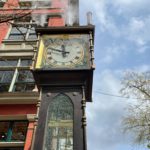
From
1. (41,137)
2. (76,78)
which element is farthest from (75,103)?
(41,137)

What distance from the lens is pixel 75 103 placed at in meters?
4.04

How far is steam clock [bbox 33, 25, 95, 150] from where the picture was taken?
3.68 m

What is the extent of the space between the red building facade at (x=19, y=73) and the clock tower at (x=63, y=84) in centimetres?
134

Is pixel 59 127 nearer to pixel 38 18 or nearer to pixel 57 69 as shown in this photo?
pixel 57 69

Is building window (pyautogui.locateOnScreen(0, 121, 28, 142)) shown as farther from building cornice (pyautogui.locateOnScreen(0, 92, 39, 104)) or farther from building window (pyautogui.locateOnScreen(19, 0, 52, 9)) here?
building window (pyautogui.locateOnScreen(19, 0, 52, 9))

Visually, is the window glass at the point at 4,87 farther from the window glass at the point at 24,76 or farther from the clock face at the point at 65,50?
the clock face at the point at 65,50

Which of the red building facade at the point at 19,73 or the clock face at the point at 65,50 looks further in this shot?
the red building facade at the point at 19,73

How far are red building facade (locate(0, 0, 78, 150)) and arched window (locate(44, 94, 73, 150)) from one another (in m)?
2.51

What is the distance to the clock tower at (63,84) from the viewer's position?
3678 millimetres

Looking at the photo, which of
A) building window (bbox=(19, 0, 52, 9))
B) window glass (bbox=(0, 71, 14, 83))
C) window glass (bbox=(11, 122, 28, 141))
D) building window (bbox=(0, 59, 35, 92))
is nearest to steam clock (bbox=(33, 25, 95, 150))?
window glass (bbox=(11, 122, 28, 141))

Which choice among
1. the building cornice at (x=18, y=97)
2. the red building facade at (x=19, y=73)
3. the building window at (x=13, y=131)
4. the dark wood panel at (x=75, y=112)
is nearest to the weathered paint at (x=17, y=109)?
the red building facade at (x=19, y=73)

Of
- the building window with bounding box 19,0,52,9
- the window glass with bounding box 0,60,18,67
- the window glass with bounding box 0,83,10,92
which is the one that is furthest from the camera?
the building window with bounding box 19,0,52,9

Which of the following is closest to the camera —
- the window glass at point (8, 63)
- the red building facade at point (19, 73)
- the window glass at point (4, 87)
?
the red building facade at point (19, 73)

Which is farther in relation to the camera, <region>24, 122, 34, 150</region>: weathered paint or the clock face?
<region>24, 122, 34, 150</region>: weathered paint
